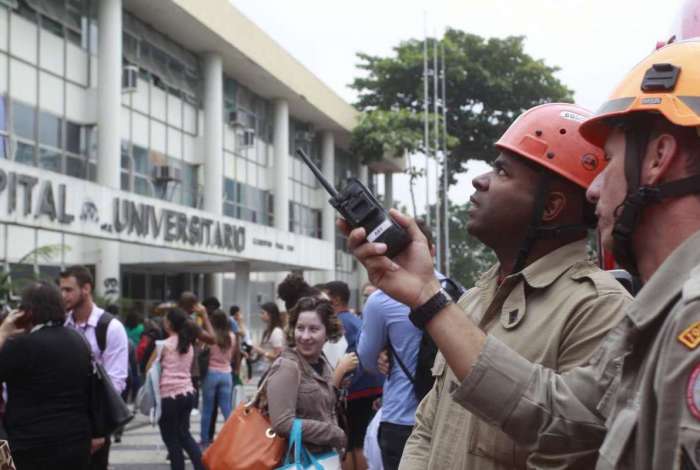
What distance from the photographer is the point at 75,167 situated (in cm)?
2227

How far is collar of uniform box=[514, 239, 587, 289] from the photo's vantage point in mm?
2432

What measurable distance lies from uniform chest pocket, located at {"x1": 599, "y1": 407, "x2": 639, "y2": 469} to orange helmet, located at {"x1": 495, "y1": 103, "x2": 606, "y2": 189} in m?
1.27

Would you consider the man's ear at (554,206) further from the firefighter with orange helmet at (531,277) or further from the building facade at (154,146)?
the building facade at (154,146)

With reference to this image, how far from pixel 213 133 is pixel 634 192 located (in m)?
27.6

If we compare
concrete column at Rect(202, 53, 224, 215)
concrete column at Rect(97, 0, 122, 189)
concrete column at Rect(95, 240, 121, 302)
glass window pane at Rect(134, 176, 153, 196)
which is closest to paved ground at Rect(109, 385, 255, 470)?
concrete column at Rect(95, 240, 121, 302)

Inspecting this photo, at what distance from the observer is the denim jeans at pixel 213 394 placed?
11148 mm

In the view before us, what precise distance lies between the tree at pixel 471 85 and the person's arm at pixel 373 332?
3381 centimetres

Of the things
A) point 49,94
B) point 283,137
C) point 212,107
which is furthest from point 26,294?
point 283,137

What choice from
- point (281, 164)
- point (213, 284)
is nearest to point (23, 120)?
point (213, 284)

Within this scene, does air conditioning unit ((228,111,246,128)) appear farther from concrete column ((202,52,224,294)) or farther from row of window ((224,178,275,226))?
row of window ((224,178,275,226))

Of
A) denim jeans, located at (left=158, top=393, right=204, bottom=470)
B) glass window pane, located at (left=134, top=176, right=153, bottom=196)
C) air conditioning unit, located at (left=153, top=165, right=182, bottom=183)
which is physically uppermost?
air conditioning unit, located at (left=153, top=165, right=182, bottom=183)

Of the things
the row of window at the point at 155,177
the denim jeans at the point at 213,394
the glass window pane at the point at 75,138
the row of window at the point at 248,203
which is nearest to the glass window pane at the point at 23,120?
the glass window pane at the point at 75,138

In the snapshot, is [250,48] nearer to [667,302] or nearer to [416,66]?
[416,66]

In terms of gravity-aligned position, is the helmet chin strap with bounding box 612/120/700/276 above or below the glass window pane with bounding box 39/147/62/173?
below
